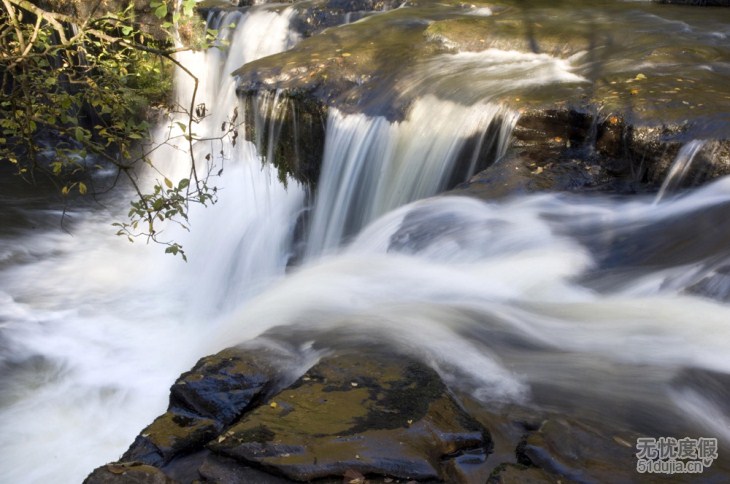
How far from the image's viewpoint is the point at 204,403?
309 centimetres

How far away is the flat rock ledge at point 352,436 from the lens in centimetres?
253

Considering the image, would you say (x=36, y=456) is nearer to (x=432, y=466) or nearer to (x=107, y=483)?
(x=107, y=483)

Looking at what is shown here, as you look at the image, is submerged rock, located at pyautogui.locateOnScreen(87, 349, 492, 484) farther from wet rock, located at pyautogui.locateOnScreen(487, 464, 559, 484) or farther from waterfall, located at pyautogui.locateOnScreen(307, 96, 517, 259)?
waterfall, located at pyautogui.locateOnScreen(307, 96, 517, 259)

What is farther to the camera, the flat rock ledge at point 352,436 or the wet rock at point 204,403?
the wet rock at point 204,403

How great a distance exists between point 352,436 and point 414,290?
1.73m

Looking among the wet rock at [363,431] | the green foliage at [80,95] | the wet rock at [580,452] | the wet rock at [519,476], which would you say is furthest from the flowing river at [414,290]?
the green foliage at [80,95]

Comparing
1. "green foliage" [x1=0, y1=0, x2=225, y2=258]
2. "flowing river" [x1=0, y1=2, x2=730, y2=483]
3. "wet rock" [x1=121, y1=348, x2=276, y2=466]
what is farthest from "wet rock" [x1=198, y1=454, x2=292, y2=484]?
"green foliage" [x1=0, y1=0, x2=225, y2=258]

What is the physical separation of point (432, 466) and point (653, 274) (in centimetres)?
231

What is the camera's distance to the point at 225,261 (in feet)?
24.7

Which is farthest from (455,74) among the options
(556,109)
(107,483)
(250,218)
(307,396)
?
(107,483)

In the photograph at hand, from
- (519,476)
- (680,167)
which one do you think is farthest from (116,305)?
(519,476)

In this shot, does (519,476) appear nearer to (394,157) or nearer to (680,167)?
(680,167)

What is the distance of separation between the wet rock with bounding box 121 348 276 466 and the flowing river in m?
0.41

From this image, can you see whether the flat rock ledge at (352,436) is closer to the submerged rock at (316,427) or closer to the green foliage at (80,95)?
the submerged rock at (316,427)
